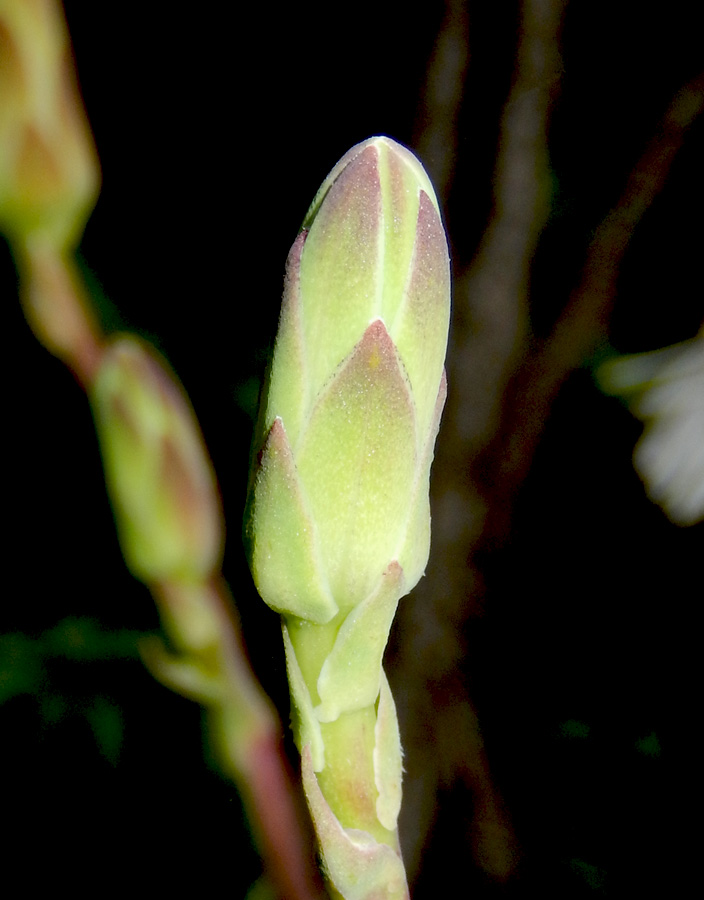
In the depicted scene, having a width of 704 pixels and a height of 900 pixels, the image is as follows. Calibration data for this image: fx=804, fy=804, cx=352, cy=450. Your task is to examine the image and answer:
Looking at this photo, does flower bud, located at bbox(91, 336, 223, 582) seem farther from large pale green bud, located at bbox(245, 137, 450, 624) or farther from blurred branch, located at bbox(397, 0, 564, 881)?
blurred branch, located at bbox(397, 0, 564, 881)

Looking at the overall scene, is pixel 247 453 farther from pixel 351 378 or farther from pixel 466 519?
pixel 351 378

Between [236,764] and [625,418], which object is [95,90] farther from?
[236,764]

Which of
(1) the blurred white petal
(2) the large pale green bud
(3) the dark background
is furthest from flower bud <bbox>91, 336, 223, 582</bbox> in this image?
(3) the dark background

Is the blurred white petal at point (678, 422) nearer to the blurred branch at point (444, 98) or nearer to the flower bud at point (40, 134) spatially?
the blurred branch at point (444, 98)

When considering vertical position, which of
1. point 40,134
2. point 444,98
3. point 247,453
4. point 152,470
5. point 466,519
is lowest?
point 466,519

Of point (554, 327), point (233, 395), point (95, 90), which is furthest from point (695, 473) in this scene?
point (95, 90)

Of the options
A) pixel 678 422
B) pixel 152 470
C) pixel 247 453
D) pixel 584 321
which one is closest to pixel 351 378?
pixel 152 470
